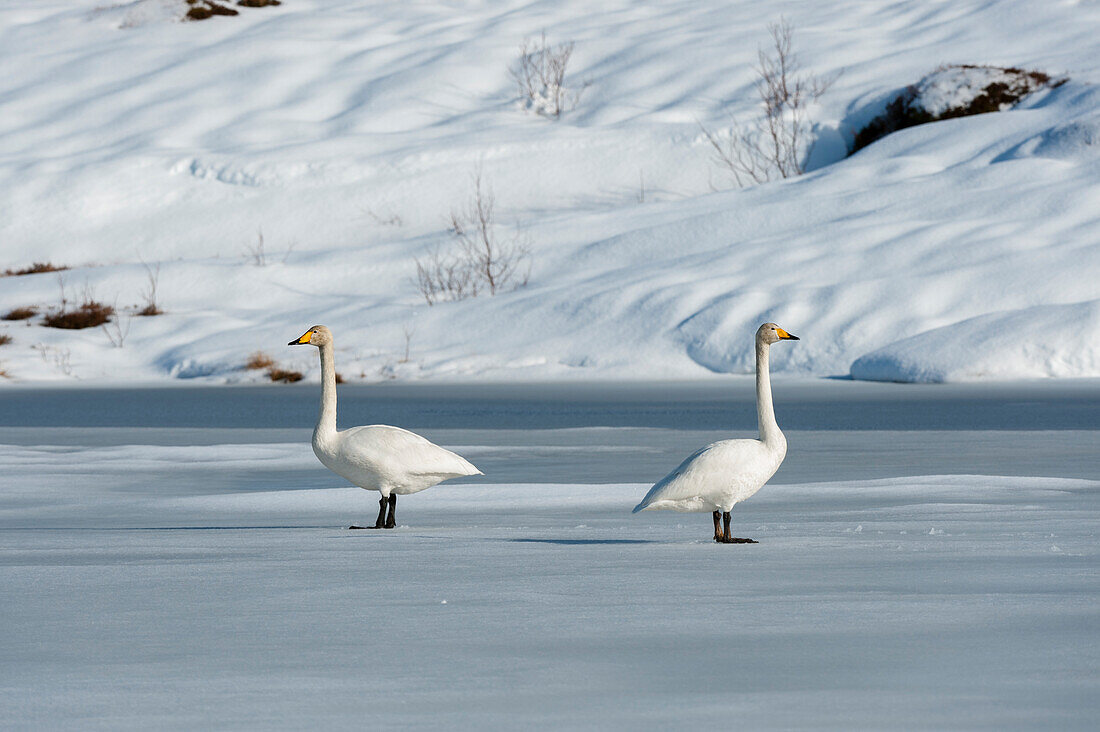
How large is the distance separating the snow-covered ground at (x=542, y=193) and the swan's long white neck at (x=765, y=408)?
14272mm

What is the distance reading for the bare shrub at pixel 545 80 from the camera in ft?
146

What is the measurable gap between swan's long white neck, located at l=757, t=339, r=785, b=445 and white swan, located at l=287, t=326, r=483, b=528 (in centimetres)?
135

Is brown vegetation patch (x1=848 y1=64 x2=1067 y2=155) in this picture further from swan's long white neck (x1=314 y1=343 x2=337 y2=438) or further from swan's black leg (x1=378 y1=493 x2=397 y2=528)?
swan's black leg (x1=378 y1=493 x2=397 y2=528)

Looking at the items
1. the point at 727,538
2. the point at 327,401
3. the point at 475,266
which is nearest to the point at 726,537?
the point at 727,538

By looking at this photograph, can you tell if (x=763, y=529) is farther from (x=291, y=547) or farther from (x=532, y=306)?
(x=532, y=306)

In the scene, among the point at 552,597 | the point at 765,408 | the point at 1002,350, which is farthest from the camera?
the point at 1002,350

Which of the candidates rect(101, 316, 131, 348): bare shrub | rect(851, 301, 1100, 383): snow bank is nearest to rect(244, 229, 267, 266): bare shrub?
rect(101, 316, 131, 348): bare shrub

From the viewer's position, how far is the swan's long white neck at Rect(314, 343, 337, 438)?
7258 mm

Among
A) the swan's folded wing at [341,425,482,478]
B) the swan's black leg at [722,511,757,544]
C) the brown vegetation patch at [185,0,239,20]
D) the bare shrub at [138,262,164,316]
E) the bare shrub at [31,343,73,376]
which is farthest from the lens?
the brown vegetation patch at [185,0,239,20]

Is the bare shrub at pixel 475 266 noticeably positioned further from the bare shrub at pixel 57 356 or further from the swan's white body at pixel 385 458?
the swan's white body at pixel 385 458

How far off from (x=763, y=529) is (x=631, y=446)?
5334 millimetres

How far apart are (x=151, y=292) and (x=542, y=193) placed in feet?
37.1

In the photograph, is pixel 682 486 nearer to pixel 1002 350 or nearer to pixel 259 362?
pixel 1002 350

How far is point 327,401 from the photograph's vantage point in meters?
7.55
